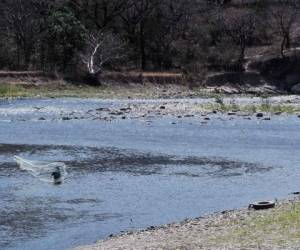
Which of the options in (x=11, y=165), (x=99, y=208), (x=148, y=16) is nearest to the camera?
(x=99, y=208)

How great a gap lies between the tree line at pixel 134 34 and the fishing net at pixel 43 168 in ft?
143

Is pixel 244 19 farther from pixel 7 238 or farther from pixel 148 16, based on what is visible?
pixel 7 238

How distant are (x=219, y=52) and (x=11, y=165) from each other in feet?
189

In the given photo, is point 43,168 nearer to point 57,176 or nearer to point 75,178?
point 57,176

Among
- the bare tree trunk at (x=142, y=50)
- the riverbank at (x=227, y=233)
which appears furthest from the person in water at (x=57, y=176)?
the bare tree trunk at (x=142, y=50)

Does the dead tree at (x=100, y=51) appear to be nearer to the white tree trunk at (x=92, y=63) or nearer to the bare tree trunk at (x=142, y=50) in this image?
the white tree trunk at (x=92, y=63)

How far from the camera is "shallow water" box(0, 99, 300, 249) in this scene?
1855 centimetres

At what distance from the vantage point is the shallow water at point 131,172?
18547 mm

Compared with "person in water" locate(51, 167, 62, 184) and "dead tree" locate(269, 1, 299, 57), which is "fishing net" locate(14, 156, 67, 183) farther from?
"dead tree" locate(269, 1, 299, 57)

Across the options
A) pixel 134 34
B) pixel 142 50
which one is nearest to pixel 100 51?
pixel 142 50

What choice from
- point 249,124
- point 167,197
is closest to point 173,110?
point 249,124

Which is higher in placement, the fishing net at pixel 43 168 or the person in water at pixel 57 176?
the person in water at pixel 57 176

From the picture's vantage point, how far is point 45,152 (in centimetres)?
3172

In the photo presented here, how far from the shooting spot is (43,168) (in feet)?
86.8
